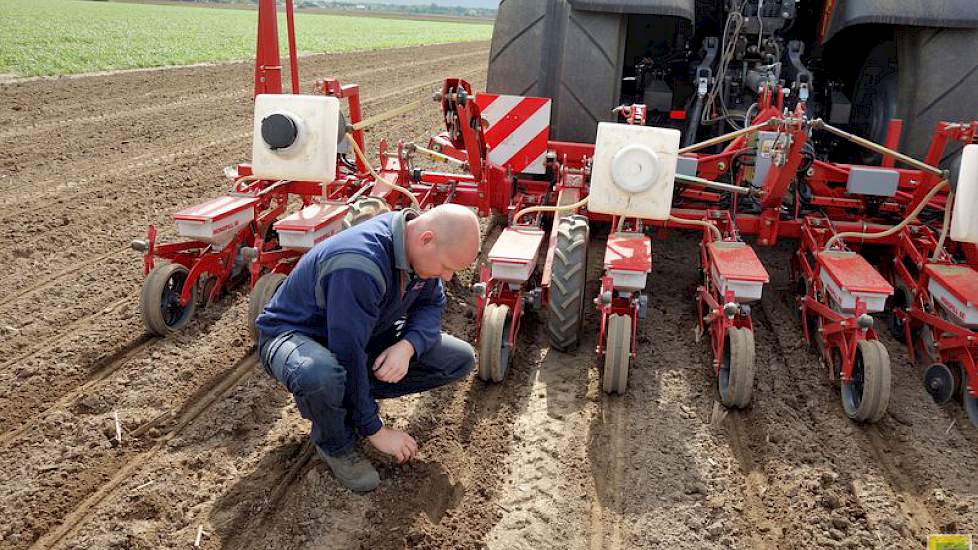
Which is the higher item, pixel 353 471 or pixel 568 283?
pixel 568 283

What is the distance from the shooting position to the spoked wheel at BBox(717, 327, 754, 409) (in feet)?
10.7

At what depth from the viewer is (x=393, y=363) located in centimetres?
265

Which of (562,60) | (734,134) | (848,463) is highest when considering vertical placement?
(562,60)

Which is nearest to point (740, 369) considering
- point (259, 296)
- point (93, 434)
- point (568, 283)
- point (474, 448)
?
point (568, 283)

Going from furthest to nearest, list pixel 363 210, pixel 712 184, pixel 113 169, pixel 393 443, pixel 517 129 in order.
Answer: pixel 113 169, pixel 517 129, pixel 363 210, pixel 712 184, pixel 393 443

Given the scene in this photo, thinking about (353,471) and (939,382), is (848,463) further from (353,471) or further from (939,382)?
(353,471)

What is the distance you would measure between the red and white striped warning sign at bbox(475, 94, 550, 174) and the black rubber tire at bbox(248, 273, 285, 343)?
147cm

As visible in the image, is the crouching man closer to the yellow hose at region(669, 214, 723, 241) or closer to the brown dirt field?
the brown dirt field

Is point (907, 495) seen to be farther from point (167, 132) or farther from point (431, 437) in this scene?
point (167, 132)

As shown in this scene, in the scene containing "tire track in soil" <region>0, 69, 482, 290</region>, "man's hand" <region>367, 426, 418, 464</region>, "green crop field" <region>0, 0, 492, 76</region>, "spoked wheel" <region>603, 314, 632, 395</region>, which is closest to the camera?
"man's hand" <region>367, 426, 418, 464</region>

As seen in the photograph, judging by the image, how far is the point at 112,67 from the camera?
44.8 ft

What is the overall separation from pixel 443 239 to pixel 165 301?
1.94 metres

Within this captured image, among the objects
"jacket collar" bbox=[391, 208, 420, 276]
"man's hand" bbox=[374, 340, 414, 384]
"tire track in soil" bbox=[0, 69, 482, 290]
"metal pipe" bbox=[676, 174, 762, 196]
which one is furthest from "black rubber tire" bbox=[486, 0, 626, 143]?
"tire track in soil" bbox=[0, 69, 482, 290]

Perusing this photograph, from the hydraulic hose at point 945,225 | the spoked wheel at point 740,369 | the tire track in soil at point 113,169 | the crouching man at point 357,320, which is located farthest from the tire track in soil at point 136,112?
the hydraulic hose at point 945,225
